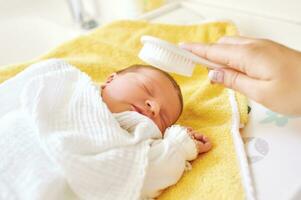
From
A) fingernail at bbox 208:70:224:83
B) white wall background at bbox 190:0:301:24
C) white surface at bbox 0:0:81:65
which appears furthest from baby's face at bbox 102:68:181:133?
white surface at bbox 0:0:81:65

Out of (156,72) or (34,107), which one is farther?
(156,72)

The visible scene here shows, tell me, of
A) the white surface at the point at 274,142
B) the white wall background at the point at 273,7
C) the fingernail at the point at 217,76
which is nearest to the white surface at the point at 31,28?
the white wall background at the point at 273,7

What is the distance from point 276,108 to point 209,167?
0.15m

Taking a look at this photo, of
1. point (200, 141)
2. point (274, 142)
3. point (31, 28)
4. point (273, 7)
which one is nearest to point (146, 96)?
point (200, 141)

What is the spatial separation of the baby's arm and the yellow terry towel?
20 mm

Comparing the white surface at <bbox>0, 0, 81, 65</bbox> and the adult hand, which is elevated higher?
the adult hand

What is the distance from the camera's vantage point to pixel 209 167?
27.4 inches

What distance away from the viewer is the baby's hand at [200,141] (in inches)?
28.8

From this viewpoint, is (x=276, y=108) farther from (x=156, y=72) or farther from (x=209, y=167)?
(x=156, y=72)

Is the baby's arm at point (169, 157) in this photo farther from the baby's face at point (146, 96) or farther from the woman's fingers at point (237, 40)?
the woman's fingers at point (237, 40)

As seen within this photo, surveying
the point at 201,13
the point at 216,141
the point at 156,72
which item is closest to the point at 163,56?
the point at 156,72

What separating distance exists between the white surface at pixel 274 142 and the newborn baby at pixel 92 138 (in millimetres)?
98

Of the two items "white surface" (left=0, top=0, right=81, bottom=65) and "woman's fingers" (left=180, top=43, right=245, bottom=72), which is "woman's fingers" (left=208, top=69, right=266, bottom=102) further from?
"white surface" (left=0, top=0, right=81, bottom=65)

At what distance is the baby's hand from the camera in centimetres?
73
